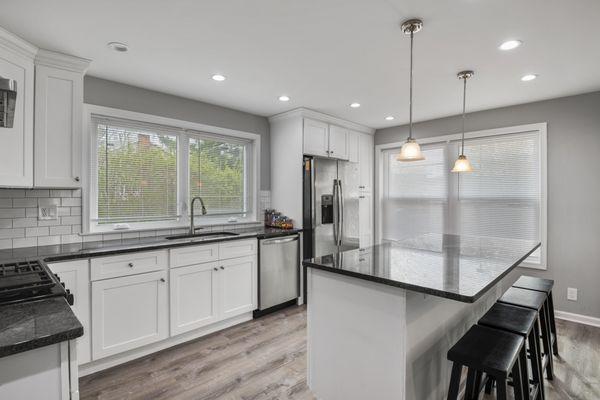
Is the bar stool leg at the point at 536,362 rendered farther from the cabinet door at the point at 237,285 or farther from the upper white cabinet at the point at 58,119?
the upper white cabinet at the point at 58,119

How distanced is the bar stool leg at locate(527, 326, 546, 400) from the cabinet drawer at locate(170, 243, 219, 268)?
8.45 feet

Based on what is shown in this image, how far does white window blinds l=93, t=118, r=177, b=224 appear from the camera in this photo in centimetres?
296

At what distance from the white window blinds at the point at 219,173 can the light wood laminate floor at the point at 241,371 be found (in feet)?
4.96

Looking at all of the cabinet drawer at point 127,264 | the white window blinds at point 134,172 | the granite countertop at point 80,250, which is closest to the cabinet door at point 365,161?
the granite countertop at point 80,250

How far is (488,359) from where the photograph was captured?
4.90 feet

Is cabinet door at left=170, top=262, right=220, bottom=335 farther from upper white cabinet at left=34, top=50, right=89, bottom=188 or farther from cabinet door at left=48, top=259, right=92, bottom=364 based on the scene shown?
upper white cabinet at left=34, top=50, right=89, bottom=188

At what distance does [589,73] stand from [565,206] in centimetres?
144

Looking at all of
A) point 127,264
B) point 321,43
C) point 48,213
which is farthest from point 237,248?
point 321,43

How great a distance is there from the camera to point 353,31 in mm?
2084

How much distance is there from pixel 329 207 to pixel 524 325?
2.48 meters

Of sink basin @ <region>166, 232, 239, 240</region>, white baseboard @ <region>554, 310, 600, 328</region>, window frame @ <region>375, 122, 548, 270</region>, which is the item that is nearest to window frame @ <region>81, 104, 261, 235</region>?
sink basin @ <region>166, 232, 239, 240</region>

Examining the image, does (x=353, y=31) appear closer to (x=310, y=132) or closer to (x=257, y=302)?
(x=310, y=132)

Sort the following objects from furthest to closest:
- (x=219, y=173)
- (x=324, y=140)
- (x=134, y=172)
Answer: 1. (x=324, y=140)
2. (x=219, y=173)
3. (x=134, y=172)

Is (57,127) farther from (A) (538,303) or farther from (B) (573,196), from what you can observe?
(B) (573,196)
